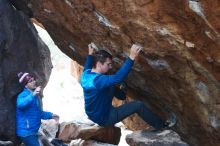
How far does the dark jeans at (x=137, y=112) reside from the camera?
338 inches

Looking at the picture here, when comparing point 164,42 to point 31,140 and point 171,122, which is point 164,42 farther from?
point 31,140

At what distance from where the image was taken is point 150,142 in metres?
8.36

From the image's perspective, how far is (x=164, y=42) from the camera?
25.5ft

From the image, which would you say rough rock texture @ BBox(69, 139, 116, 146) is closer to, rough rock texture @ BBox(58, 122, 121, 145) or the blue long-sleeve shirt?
rough rock texture @ BBox(58, 122, 121, 145)

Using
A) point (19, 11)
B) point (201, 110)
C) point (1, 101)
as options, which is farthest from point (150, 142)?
point (19, 11)

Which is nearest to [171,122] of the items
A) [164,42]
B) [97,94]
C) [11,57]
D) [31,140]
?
[97,94]

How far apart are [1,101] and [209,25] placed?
17.2ft

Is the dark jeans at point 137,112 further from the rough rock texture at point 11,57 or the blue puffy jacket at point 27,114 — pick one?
the rough rock texture at point 11,57

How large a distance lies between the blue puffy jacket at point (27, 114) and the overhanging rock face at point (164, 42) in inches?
71.4

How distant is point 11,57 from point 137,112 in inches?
135

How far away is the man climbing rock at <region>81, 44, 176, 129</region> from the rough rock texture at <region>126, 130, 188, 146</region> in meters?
0.20

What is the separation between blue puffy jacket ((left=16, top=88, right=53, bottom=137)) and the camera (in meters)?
9.30

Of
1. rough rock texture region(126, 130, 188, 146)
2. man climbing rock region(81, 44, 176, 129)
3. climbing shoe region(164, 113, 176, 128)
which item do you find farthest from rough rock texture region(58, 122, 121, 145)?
climbing shoe region(164, 113, 176, 128)

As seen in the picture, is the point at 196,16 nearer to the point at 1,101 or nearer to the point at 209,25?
the point at 209,25
